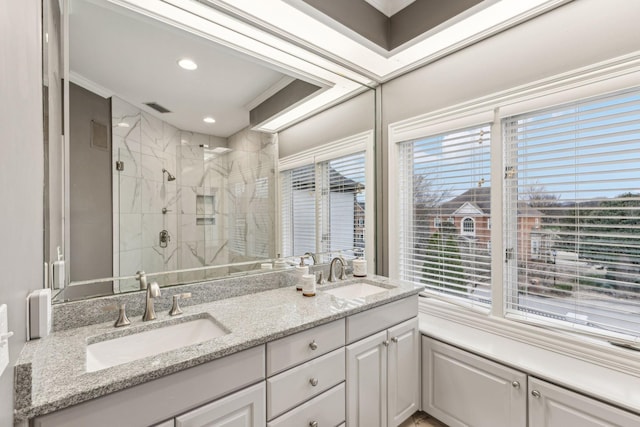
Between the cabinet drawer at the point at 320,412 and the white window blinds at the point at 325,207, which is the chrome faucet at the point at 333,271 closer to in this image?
the white window blinds at the point at 325,207

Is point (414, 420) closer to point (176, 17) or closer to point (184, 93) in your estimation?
point (184, 93)

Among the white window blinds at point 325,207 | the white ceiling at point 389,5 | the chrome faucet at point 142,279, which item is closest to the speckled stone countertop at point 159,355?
the chrome faucet at point 142,279

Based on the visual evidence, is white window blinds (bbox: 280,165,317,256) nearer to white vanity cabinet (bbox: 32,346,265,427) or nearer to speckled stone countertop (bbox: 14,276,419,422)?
speckled stone countertop (bbox: 14,276,419,422)

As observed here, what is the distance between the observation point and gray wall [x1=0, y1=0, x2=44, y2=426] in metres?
0.61

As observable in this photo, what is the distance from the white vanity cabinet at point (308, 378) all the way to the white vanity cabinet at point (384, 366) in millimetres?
79

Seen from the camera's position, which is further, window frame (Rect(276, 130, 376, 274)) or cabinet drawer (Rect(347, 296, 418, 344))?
window frame (Rect(276, 130, 376, 274))

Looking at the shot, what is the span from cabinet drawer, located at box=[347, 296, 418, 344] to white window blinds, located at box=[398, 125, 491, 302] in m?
0.43

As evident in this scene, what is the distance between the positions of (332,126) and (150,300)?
1.74 metres

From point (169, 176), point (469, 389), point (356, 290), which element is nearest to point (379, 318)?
point (356, 290)

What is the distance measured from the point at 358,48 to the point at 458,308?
6.43ft

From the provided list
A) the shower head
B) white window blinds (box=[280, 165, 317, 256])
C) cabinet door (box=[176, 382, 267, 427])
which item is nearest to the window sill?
white window blinds (box=[280, 165, 317, 256])

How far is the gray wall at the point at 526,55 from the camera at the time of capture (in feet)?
4.55

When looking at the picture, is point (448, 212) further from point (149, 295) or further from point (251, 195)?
point (149, 295)

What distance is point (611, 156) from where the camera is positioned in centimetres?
142
